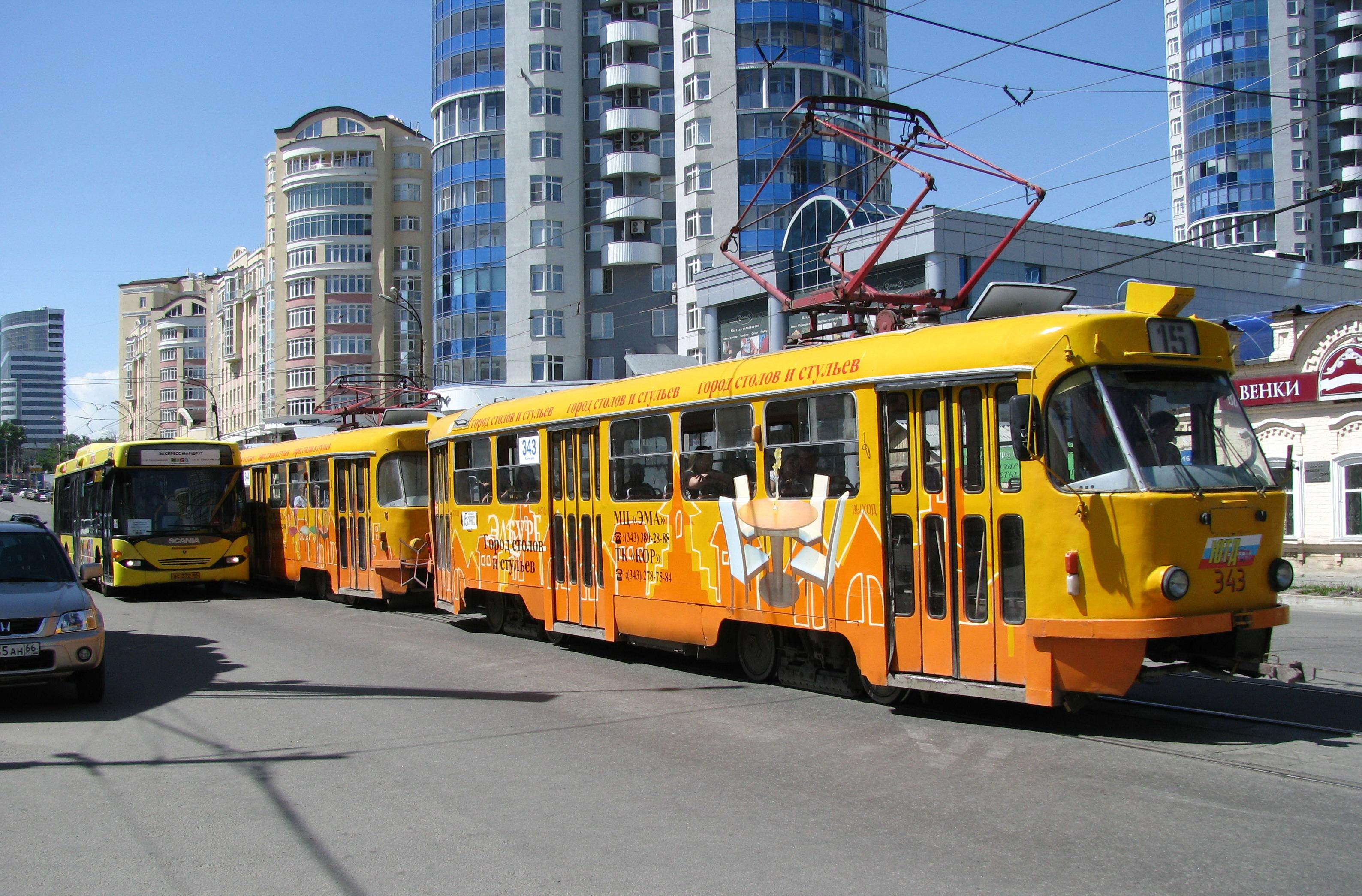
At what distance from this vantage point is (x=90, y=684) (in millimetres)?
9750

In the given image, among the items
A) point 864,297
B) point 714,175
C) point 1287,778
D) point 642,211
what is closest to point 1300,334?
point 864,297

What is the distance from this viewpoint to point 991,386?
8.05 m

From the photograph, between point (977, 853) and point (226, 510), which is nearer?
point (977, 853)

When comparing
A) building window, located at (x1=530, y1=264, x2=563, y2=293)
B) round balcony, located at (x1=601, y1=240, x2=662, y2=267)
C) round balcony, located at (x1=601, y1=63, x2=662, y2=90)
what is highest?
round balcony, located at (x1=601, y1=63, x2=662, y2=90)

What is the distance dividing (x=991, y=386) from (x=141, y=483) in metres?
18.4

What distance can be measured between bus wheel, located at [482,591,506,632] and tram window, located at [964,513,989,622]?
25.9ft

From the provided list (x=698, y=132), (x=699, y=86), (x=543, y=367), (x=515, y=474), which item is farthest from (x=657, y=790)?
(x=543, y=367)

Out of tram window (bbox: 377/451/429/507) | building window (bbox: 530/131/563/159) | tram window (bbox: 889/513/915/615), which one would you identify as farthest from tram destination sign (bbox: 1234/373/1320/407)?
building window (bbox: 530/131/563/159)

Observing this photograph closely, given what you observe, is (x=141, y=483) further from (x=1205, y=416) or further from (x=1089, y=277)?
(x=1089, y=277)

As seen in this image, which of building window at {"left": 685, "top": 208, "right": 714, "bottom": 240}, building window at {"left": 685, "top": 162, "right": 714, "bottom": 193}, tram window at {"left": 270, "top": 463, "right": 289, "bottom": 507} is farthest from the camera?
building window at {"left": 685, "top": 208, "right": 714, "bottom": 240}

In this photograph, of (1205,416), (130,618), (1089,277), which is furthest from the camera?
(1089,277)

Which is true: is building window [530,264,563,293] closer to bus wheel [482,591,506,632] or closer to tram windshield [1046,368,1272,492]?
bus wheel [482,591,506,632]

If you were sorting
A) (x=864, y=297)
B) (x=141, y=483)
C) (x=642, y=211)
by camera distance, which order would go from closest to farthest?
(x=864, y=297) → (x=141, y=483) → (x=642, y=211)

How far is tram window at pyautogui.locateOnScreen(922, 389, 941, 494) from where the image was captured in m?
8.34
